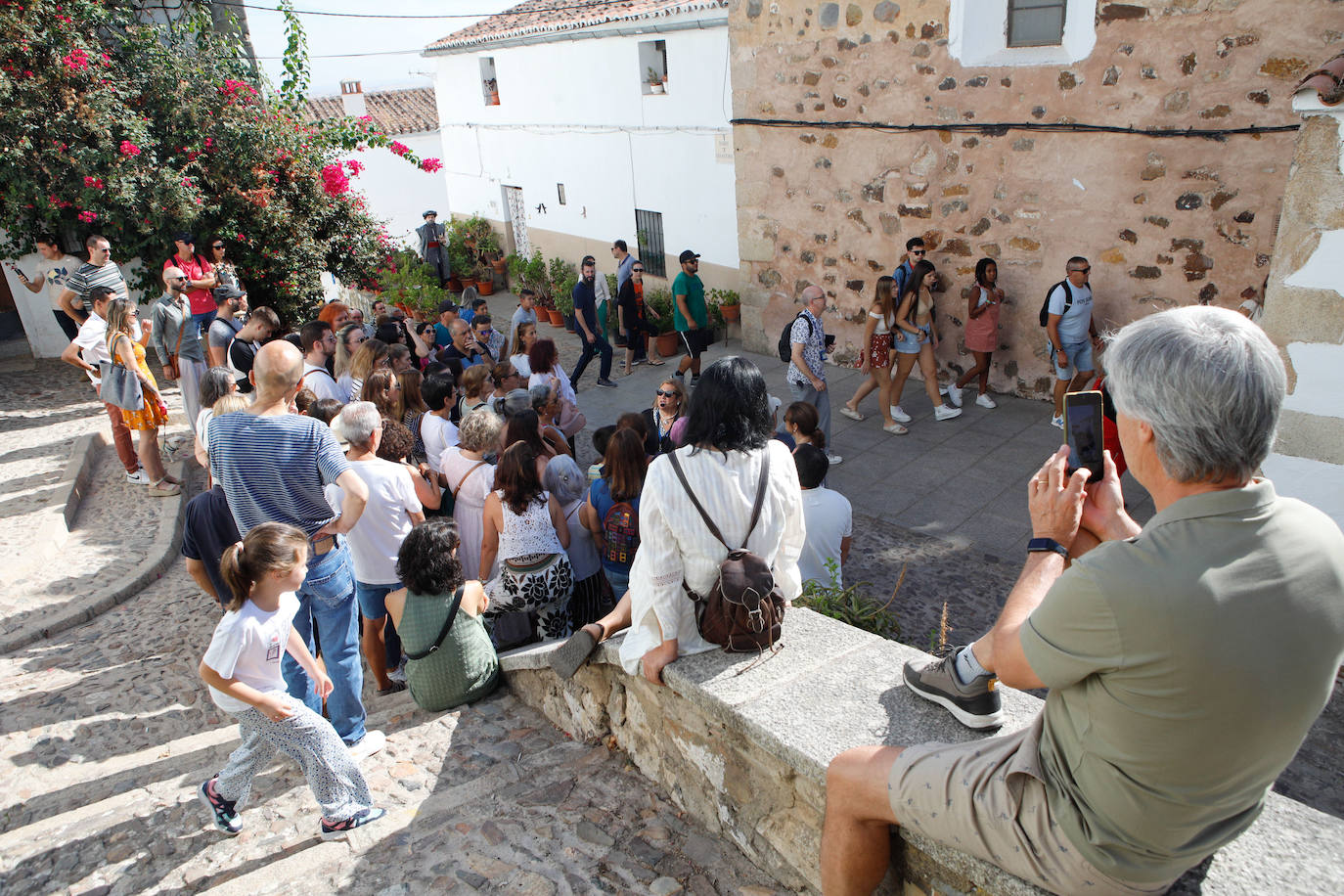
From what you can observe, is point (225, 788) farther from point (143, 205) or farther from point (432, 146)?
point (432, 146)

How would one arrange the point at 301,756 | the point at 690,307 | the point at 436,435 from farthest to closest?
the point at 690,307
the point at 436,435
the point at 301,756

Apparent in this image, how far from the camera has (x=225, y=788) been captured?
3.21 m

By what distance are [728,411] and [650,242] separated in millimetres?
11428

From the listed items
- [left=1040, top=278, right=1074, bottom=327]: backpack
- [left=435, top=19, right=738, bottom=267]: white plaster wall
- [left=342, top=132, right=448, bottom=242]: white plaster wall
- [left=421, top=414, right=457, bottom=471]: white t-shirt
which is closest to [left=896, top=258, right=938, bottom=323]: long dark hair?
[left=1040, top=278, right=1074, bottom=327]: backpack

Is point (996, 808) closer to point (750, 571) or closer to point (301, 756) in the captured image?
point (750, 571)

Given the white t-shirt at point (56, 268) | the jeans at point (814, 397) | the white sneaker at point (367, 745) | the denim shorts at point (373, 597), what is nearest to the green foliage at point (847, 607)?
the white sneaker at point (367, 745)

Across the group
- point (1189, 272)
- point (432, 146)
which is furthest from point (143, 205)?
point (432, 146)

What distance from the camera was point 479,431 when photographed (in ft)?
15.2

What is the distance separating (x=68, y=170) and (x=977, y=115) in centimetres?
915

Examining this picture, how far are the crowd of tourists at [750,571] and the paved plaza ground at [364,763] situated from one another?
0.23 meters

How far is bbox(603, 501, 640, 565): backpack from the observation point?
4.33m

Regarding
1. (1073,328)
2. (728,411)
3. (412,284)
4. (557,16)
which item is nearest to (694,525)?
(728,411)

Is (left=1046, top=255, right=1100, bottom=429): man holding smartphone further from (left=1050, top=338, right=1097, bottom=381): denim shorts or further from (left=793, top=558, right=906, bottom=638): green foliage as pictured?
(left=793, top=558, right=906, bottom=638): green foliage

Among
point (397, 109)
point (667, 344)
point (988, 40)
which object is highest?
point (397, 109)
